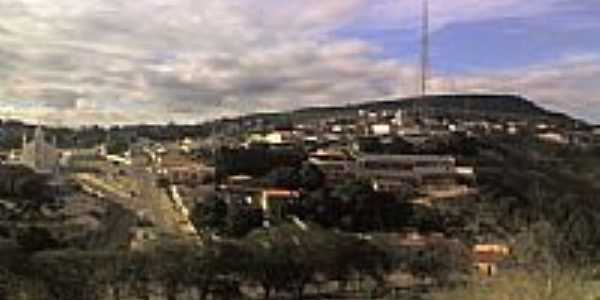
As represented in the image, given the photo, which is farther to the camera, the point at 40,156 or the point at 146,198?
the point at 40,156

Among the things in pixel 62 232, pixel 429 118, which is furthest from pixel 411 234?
pixel 429 118

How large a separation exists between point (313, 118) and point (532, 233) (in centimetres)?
9019

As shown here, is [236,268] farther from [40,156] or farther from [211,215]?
[40,156]

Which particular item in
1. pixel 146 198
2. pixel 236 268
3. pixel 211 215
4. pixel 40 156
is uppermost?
pixel 40 156

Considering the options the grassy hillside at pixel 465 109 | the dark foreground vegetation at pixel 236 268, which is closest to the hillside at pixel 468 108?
the grassy hillside at pixel 465 109

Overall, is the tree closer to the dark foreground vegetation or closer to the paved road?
the paved road

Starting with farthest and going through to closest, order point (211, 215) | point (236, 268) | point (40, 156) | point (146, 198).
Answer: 1. point (40, 156)
2. point (146, 198)
3. point (211, 215)
4. point (236, 268)

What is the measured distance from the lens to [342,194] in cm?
4650

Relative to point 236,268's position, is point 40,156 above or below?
above

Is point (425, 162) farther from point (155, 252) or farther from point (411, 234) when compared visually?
point (155, 252)

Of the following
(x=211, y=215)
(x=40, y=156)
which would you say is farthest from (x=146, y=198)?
(x=40, y=156)

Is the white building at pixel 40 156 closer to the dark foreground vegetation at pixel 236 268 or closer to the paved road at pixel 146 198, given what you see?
the paved road at pixel 146 198

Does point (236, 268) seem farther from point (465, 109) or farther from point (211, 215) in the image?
point (465, 109)

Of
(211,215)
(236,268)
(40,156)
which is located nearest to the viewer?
(236,268)
